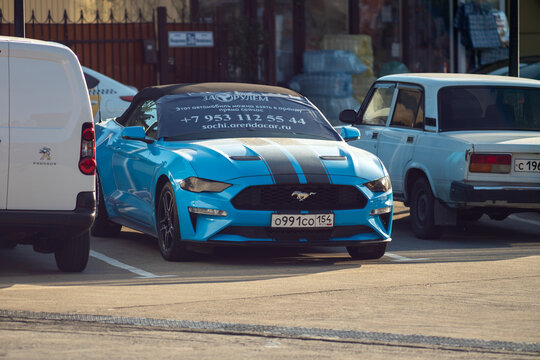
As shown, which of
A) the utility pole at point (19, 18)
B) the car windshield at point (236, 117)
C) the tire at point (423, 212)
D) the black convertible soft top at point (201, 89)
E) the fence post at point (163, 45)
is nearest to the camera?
the car windshield at point (236, 117)

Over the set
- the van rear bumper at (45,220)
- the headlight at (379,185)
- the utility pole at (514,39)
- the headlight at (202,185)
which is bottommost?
the van rear bumper at (45,220)

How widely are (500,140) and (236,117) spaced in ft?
8.60

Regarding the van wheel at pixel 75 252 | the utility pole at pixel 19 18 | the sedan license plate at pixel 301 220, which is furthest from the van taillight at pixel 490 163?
the utility pole at pixel 19 18

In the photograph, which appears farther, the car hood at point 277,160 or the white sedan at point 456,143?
the white sedan at point 456,143

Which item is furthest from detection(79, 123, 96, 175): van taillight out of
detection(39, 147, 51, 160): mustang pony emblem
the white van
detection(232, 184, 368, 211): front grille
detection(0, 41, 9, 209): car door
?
detection(232, 184, 368, 211): front grille

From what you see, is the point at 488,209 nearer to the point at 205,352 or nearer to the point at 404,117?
the point at 404,117

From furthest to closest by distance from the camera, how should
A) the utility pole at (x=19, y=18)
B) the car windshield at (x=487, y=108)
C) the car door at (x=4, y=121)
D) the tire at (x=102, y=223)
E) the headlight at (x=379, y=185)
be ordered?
the utility pole at (x=19, y=18), the car windshield at (x=487, y=108), the tire at (x=102, y=223), the headlight at (x=379, y=185), the car door at (x=4, y=121)

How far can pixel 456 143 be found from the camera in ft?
38.1

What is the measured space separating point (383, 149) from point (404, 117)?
0.41 meters

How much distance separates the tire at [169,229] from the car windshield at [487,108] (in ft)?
10.9

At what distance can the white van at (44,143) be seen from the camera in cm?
878

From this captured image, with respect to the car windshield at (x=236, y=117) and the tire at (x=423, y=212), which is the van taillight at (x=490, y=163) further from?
the car windshield at (x=236, y=117)

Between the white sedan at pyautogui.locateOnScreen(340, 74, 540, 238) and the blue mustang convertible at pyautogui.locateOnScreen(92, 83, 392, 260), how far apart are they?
1.21 meters

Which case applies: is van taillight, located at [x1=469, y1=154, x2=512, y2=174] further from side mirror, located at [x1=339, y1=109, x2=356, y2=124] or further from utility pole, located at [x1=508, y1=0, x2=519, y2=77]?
utility pole, located at [x1=508, y1=0, x2=519, y2=77]
